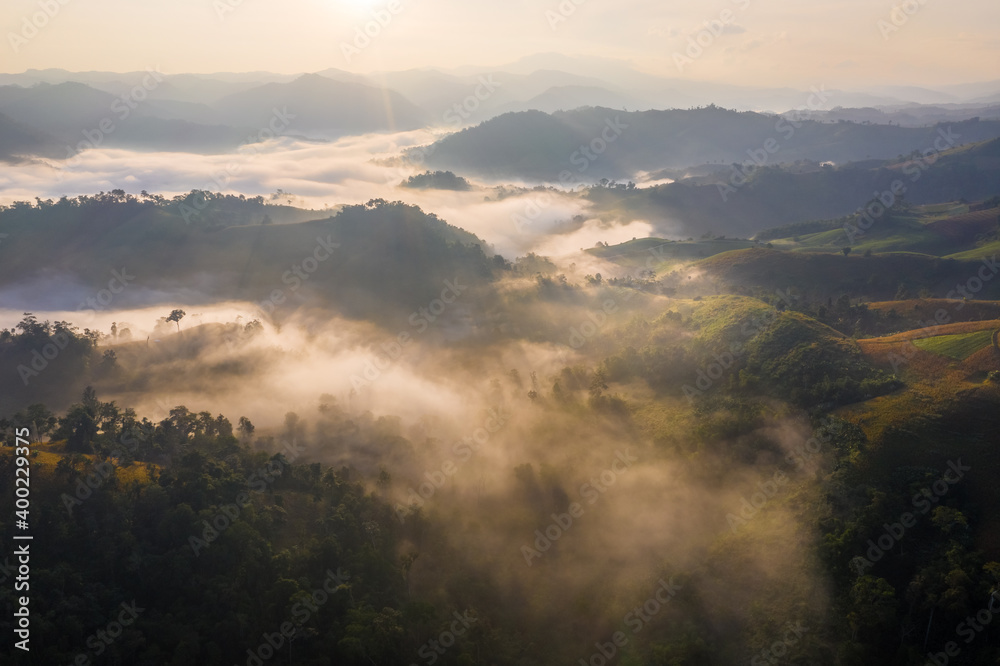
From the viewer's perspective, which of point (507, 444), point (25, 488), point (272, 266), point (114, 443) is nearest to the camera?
point (25, 488)

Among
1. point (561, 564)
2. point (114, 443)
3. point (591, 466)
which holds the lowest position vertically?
point (561, 564)

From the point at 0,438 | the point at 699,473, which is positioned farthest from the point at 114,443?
the point at 699,473

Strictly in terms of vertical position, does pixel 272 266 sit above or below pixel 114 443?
above

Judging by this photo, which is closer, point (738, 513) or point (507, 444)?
point (738, 513)

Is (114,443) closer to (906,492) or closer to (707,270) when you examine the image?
(906,492)

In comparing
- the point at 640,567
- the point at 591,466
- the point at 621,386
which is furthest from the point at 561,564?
the point at 621,386

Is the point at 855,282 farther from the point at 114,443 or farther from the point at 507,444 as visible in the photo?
the point at 114,443

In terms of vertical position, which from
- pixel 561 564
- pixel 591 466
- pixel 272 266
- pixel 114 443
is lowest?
pixel 561 564

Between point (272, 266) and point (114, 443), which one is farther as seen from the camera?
point (272, 266)

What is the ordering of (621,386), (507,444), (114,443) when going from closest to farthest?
(114,443) → (507,444) → (621,386)
